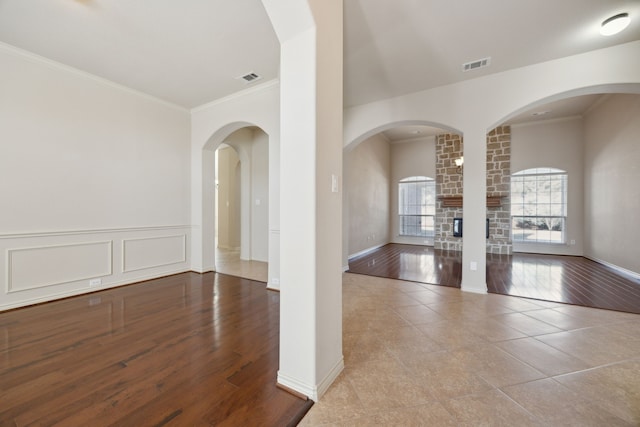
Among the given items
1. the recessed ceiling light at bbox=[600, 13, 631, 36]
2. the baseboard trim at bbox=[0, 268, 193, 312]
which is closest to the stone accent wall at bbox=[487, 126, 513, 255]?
the recessed ceiling light at bbox=[600, 13, 631, 36]

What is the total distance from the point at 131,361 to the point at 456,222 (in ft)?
25.0

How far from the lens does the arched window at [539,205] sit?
6.52 meters

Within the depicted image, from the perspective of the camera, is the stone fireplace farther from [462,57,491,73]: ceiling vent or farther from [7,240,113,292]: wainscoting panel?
[7,240,113,292]: wainscoting panel

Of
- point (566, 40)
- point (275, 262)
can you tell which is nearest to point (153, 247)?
point (275, 262)

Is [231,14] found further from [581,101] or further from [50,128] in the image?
[581,101]

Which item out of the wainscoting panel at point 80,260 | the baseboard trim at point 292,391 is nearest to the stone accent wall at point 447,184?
the wainscoting panel at point 80,260

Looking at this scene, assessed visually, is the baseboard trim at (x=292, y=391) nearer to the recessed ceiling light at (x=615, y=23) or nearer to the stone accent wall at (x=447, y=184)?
the recessed ceiling light at (x=615, y=23)

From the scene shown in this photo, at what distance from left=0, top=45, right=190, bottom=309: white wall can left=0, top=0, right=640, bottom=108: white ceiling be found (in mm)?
418

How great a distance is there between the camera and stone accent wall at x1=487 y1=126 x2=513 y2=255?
22.5 feet

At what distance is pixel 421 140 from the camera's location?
8.16m

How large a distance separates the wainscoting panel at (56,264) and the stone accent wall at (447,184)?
7.70 meters

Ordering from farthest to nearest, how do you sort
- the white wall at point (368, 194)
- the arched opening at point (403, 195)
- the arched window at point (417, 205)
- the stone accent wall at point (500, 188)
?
the arched window at point (417, 205) < the stone accent wall at point (500, 188) < the arched opening at point (403, 195) < the white wall at point (368, 194)

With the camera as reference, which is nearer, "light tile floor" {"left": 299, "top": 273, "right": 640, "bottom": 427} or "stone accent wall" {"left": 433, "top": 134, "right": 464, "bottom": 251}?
"light tile floor" {"left": 299, "top": 273, "right": 640, "bottom": 427}

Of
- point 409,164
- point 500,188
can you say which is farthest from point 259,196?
point 500,188
